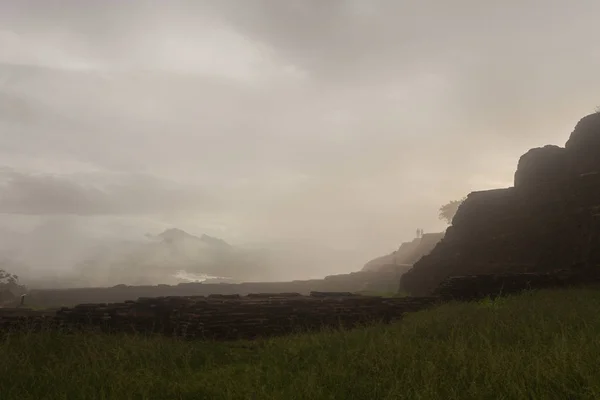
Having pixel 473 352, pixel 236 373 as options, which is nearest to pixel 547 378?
pixel 473 352

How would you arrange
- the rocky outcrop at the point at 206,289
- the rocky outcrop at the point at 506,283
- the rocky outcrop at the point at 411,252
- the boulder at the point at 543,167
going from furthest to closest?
the rocky outcrop at the point at 411,252
the rocky outcrop at the point at 206,289
the boulder at the point at 543,167
the rocky outcrop at the point at 506,283

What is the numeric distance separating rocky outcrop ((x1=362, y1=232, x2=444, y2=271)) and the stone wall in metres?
24.2

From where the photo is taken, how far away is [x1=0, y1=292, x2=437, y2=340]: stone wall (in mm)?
9250

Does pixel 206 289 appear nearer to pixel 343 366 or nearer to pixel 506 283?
pixel 506 283

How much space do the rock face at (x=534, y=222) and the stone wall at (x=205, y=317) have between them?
822cm

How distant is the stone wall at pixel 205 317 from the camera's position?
9250 millimetres

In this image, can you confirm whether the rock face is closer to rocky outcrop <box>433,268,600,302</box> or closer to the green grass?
rocky outcrop <box>433,268,600,302</box>

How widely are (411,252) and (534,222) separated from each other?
31.5 metres

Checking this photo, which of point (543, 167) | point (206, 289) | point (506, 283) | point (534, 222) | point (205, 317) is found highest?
point (543, 167)

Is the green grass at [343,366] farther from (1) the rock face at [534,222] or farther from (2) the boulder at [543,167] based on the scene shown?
(2) the boulder at [543,167]

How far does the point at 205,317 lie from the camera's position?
31.6 feet

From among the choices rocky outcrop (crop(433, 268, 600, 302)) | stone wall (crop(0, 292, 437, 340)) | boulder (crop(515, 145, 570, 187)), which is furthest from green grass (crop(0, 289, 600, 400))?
boulder (crop(515, 145, 570, 187))

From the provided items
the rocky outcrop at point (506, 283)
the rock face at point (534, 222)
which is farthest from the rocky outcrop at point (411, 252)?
the rocky outcrop at point (506, 283)

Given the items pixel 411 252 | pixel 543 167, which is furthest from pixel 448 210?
pixel 543 167
